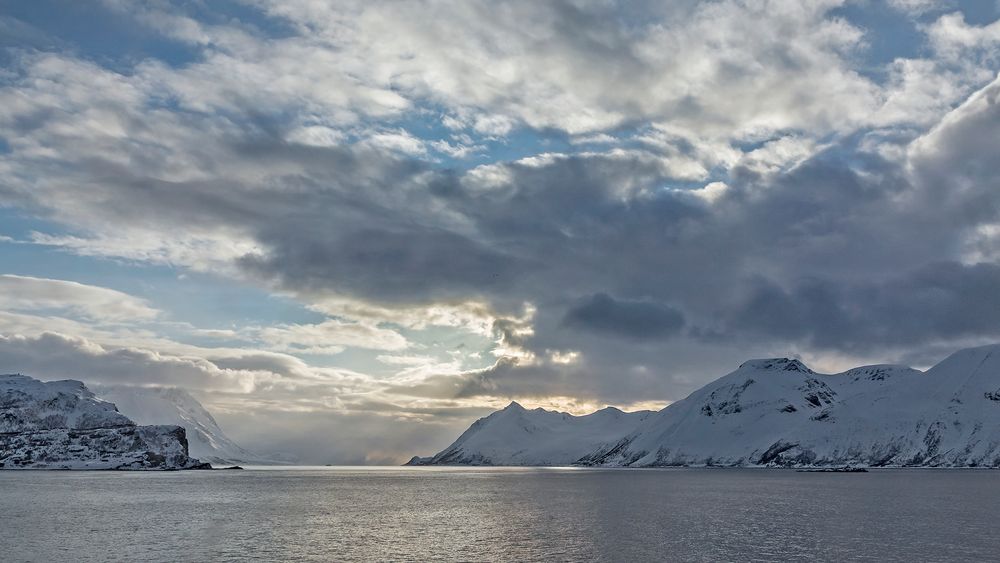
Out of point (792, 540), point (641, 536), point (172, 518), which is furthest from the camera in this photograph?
point (172, 518)

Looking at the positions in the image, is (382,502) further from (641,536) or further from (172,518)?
(641,536)

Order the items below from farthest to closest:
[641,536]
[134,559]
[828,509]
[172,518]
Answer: [828,509]
[172,518]
[641,536]
[134,559]

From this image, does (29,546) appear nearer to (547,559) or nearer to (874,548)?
(547,559)

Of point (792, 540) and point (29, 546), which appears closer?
point (29, 546)

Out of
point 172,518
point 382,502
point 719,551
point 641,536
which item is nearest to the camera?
point 719,551

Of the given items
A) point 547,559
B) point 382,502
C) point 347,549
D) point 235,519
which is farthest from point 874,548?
point 382,502

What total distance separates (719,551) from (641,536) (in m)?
18.3

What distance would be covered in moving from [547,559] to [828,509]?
297 feet

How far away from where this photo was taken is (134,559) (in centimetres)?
8431

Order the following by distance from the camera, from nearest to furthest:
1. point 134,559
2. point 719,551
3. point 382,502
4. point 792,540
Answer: point 134,559
point 719,551
point 792,540
point 382,502

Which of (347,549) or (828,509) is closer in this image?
(347,549)

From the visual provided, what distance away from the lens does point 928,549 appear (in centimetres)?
9156

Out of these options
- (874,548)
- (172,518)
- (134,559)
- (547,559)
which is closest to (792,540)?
(874,548)

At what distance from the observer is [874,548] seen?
305 ft
